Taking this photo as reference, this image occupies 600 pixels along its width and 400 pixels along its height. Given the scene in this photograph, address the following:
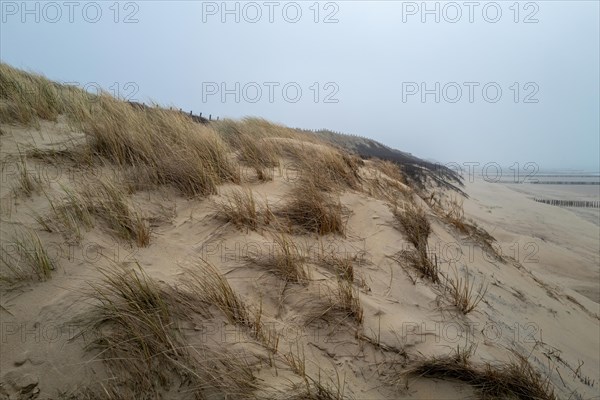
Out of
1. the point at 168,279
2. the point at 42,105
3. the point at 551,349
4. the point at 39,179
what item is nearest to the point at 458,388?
the point at 551,349

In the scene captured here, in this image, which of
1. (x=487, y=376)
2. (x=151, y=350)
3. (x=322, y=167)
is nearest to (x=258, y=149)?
(x=322, y=167)

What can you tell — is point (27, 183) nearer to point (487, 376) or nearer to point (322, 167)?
point (322, 167)

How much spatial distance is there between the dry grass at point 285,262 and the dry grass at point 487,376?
0.90 m

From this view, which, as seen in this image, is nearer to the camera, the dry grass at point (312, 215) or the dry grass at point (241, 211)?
the dry grass at point (241, 211)

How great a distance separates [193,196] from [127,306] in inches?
62.4

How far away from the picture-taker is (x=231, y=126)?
695 cm

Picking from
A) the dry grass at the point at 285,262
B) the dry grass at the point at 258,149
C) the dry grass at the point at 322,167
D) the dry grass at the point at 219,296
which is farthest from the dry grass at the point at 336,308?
the dry grass at the point at 258,149

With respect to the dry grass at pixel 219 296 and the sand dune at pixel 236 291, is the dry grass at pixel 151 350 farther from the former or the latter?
the dry grass at pixel 219 296

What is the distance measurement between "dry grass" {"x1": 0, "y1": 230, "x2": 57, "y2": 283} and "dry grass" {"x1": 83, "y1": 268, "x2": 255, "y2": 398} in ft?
1.46

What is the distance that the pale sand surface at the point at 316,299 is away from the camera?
5.20ft

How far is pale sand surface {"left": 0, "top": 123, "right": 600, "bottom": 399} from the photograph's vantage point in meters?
1.58

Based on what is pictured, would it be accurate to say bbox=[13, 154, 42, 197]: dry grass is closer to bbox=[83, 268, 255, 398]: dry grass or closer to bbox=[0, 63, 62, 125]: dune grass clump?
bbox=[83, 268, 255, 398]: dry grass

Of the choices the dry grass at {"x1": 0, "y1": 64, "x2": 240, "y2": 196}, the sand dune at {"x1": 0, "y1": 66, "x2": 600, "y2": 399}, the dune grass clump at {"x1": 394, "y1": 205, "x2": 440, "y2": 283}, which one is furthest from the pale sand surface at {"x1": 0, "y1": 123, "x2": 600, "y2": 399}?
the dry grass at {"x1": 0, "y1": 64, "x2": 240, "y2": 196}

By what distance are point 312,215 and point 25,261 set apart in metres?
2.18
